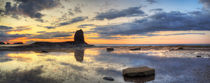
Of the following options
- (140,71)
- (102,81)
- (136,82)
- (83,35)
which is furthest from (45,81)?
(83,35)

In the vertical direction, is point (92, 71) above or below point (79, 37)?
below

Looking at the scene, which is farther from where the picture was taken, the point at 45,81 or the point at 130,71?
the point at 130,71

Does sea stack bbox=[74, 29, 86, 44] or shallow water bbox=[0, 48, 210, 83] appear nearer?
shallow water bbox=[0, 48, 210, 83]

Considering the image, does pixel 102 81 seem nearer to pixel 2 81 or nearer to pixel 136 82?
pixel 136 82

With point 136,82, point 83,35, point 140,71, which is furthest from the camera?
point 83,35

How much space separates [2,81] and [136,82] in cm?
910

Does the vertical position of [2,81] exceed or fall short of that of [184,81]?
it exceeds it

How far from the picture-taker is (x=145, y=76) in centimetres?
970

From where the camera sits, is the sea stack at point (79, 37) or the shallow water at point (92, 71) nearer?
the shallow water at point (92, 71)

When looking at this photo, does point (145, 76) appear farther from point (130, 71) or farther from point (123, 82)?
point (123, 82)

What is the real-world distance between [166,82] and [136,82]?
204 cm

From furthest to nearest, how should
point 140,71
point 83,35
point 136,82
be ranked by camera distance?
point 83,35
point 140,71
point 136,82

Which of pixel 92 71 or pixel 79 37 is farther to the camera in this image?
pixel 79 37

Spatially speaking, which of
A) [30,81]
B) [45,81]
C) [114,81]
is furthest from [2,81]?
[114,81]
